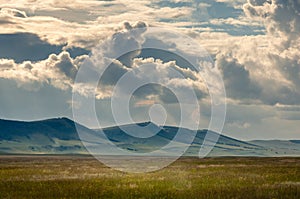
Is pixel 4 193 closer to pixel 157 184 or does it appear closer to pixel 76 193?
pixel 76 193

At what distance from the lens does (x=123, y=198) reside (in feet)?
89.4

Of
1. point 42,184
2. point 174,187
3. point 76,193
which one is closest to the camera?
point 76,193

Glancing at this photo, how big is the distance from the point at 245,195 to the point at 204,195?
2.20 meters

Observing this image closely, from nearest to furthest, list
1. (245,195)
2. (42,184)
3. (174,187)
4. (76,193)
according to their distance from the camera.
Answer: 1. (245,195)
2. (76,193)
3. (174,187)
4. (42,184)

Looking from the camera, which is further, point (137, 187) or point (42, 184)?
point (42, 184)

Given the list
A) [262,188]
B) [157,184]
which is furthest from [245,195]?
[157,184]

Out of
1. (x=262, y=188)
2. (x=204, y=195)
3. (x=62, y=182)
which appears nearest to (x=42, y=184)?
(x=62, y=182)

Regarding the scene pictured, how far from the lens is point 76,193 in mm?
29062

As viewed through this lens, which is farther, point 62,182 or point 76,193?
point 62,182

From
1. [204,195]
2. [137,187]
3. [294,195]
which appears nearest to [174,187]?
[137,187]

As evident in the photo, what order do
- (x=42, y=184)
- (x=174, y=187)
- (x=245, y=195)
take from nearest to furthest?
1. (x=245, y=195)
2. (x=174, y=187)
3. (x=42, y=184)

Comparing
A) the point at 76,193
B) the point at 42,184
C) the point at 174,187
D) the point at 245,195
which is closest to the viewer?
the point at 245,195

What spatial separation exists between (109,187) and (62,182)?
206 inches

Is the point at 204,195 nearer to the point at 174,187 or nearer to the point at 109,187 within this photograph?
the point at 174,187
